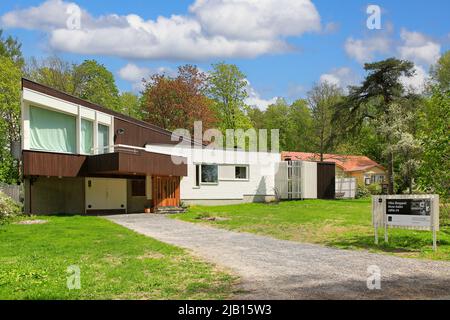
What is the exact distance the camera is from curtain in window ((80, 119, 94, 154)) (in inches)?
924

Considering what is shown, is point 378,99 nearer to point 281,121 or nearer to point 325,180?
point 325,180

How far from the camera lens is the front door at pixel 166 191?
88.5 feet

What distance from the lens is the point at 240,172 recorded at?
106 ft

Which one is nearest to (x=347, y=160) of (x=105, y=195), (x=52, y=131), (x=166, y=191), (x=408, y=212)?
(x=166, y=191)

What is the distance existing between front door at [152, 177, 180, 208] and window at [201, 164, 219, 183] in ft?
8.52

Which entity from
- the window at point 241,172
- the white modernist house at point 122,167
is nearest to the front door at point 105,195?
the white modernist house at point 122,167

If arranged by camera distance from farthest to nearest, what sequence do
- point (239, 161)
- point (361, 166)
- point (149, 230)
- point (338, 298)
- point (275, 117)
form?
1. point (275, 117)
2. point (361, 166)
3. point (239, 161)
4. point (149, 230)
5. point (338, 298)

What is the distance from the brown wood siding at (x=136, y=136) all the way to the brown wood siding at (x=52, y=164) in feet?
11.7

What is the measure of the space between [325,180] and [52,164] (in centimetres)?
2160

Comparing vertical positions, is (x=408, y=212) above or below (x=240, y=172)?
below

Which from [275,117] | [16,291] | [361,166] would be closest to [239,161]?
[16,291]

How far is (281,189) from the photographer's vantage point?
3381 cm

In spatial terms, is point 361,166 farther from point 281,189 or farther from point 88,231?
point 88,231
